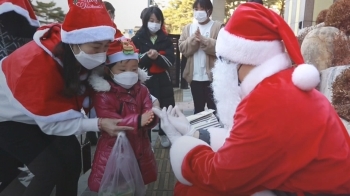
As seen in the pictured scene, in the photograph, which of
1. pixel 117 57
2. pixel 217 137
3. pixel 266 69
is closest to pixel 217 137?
pixel 217 137

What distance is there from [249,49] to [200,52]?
2862mm

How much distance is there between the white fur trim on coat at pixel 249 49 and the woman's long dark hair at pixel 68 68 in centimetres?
103

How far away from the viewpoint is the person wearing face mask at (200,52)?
4352 mm

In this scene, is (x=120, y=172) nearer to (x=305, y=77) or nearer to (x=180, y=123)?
(x=180, y=123)

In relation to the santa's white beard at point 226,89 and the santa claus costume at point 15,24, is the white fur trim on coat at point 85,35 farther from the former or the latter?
the santa's white beard at point 226,89

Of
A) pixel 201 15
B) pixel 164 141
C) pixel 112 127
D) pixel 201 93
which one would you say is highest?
pixel 201 15

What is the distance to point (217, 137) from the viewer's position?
2037 mm

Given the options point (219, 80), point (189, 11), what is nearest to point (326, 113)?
point (219, 80)

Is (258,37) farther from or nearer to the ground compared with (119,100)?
farther from the ground

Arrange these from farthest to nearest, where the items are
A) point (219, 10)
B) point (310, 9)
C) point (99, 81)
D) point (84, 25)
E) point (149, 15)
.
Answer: point (219, 10)
point (310, 9)
point (149, 15)
point (99, 81)
point (84, 25)

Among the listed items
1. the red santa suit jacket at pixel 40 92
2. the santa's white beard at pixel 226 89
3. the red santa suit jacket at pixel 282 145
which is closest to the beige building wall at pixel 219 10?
the red santa suit jacket at pixel 40 92

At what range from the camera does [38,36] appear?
2.16 metres

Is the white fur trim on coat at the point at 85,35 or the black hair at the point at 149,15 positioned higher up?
the white fur trim on coat at the point at 85,35

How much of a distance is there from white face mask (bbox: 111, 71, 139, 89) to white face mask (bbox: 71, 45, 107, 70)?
0.20 m
